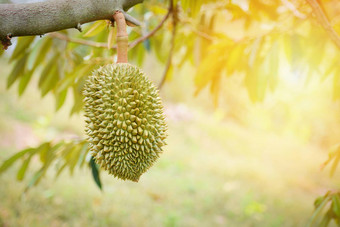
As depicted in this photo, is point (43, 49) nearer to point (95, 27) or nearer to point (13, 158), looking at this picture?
point (13, 158)

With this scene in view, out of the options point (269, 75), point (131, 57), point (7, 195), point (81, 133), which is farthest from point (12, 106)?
point (269, 75)

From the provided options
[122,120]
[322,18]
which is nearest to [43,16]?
[122,120]

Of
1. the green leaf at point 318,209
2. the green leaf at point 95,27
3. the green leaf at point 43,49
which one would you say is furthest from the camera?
the green leaf at point 43,49

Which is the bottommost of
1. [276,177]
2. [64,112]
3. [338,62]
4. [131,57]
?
[64,112]

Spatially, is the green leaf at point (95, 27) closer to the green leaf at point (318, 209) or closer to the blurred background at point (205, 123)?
the blurred background at point (205, 123)

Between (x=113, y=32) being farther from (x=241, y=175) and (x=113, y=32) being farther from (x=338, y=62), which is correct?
(x=241, y=175)

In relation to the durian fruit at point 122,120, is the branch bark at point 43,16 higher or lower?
higher

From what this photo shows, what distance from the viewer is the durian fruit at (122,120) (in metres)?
0.76

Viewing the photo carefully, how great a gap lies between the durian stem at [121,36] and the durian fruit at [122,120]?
3 cm

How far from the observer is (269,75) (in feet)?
4.04

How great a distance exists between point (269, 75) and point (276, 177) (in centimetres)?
481

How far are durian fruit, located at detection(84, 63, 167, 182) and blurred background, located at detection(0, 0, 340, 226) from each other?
15 cm

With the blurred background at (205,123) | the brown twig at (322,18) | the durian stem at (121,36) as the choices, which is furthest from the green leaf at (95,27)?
the brown twig at (322,18)

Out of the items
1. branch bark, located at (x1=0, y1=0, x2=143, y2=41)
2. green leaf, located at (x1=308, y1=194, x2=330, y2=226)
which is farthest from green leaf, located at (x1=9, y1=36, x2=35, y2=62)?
green leaf, located at (x1=308, y1=194, x2=330, y2=226)
